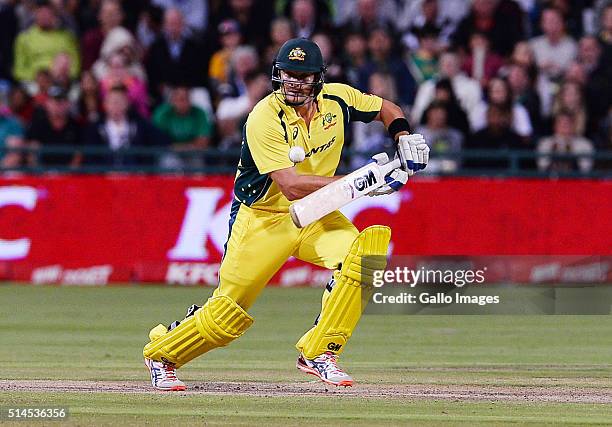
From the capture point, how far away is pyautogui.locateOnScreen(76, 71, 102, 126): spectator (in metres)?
17.8

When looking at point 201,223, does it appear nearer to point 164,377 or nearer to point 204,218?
point 204,218

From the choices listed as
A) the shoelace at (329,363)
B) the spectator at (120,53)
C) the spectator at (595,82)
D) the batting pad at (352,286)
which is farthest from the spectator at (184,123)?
the batting pad at (352,286)

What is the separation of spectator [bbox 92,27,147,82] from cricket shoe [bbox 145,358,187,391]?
366 inches

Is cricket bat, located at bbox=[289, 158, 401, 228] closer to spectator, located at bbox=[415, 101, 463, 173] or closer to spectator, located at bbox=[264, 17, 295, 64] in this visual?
spectator, located at bbox=[415, 101, 463, 173]

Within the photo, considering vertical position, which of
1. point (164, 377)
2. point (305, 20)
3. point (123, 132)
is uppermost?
point (305, 20)

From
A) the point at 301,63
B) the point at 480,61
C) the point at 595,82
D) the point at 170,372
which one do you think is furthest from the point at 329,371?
the point at 480,61

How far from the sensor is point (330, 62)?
17812 millimetres

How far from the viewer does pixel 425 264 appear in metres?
16.3

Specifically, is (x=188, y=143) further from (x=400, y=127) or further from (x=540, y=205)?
(x=400, y=127)

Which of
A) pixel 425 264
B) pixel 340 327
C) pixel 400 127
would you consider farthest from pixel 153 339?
pixel 425 264

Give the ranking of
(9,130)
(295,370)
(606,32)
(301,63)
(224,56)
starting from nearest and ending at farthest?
(301,63) < (295,370) < (9,130) < (606,32) < (224,56)

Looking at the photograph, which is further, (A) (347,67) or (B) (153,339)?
(A) (347,67)

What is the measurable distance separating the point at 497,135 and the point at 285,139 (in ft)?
27.7

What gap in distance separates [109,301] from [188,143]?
9.71 feet
